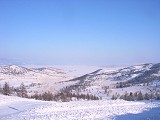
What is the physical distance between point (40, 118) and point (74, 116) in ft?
13.6

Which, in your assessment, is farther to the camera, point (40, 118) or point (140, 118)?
point (40, 118)

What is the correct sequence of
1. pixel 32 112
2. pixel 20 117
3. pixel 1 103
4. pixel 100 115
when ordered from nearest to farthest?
pixel 100 115, pixel 20 117, pixel 32 112, pixel 1 103

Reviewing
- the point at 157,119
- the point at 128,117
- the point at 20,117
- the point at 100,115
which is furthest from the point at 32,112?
the point at 157,119

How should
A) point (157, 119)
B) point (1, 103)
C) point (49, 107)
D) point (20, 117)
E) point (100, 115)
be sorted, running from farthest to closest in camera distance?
point (1, 103) < point (49, 107) < point (20, 117) < point (100, 115) < point (157, 119)

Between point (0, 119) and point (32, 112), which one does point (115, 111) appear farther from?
point (0, 119)

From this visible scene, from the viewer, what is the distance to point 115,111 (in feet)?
127

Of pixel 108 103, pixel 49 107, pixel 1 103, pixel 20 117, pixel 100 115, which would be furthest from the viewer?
pixel 1 103

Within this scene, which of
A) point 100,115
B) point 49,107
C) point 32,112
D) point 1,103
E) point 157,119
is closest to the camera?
point 157,119

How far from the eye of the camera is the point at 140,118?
1293 inches

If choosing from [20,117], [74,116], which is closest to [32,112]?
[20,117]

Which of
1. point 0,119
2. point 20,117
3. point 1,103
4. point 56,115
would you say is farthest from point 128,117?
point 1,103

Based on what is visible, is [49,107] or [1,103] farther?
[1,103]

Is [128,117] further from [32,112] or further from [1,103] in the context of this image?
[1,103]

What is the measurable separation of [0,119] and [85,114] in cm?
1214
